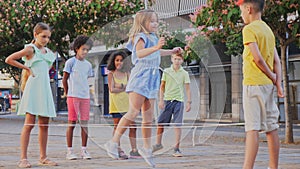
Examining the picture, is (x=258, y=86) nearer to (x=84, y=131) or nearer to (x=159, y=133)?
(x=159, y=133)

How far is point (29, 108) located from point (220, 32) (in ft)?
23.2

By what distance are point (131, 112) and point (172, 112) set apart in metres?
0.67

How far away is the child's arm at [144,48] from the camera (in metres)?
5.91

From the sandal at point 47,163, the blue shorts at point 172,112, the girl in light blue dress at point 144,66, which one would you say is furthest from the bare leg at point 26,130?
the blue shorts at point 172,112

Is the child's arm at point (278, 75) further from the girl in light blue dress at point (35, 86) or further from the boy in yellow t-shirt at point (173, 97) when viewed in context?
the girl in light blue dress at point (35, 86)

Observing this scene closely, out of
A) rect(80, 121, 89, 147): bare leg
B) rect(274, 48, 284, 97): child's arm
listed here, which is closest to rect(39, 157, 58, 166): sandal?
rect(80, 121, 89, 147): bare leg

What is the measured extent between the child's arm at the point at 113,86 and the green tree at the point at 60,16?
14.1 meters

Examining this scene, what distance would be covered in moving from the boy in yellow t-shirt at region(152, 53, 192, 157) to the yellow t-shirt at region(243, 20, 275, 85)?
109 centimetres

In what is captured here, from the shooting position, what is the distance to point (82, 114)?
818 cm

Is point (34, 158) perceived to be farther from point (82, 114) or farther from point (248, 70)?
point (248, 70)

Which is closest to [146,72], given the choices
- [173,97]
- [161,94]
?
[161,94]

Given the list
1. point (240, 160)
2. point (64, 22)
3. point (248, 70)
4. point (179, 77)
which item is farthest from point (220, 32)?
point (64, 22)

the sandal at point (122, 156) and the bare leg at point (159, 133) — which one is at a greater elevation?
the bare leg at point (159, 133)

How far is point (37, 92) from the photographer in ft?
24.1
